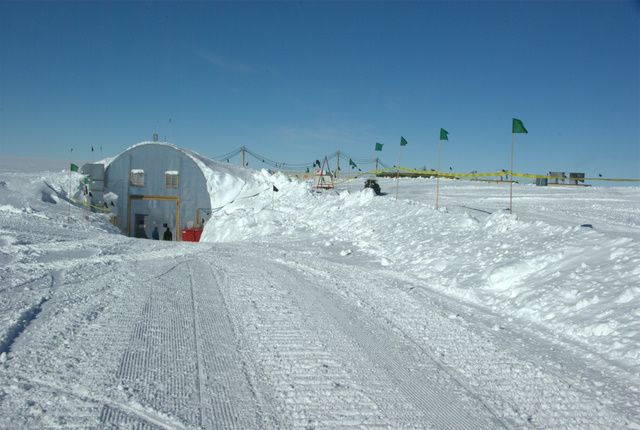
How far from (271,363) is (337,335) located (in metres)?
1.24

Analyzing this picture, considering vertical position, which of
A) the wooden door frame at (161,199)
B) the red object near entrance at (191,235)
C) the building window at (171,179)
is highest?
the building window at (171,179)

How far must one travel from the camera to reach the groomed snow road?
3662 mm

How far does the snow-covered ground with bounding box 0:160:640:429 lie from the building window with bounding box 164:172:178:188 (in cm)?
1515

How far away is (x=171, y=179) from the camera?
87.6 ft

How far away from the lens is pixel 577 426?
144 inches

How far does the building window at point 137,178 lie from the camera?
26453mm

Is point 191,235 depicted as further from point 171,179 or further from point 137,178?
point 137,178

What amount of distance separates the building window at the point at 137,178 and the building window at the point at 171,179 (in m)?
1.43

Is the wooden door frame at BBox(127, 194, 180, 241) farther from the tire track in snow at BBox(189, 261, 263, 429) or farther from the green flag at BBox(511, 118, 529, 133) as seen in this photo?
the tire track in snow at BBox(189, 261, 263, 429)

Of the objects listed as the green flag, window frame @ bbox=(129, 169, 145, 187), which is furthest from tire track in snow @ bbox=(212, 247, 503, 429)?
window frame @ bbox=(129, 169, 145, 187)

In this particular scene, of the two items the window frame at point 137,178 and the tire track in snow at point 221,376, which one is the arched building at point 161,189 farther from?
the tire track in snow at point 221,376

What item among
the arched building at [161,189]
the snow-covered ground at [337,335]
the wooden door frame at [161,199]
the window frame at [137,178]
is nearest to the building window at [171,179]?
the arched building at [161,189]

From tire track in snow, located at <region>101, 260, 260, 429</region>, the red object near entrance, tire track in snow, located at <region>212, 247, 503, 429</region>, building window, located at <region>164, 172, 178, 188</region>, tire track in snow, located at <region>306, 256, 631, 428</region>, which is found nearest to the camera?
tire track in snow, located at <region>101, 260, 260, 429</region>

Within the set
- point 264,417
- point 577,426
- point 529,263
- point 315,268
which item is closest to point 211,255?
point 315,268
